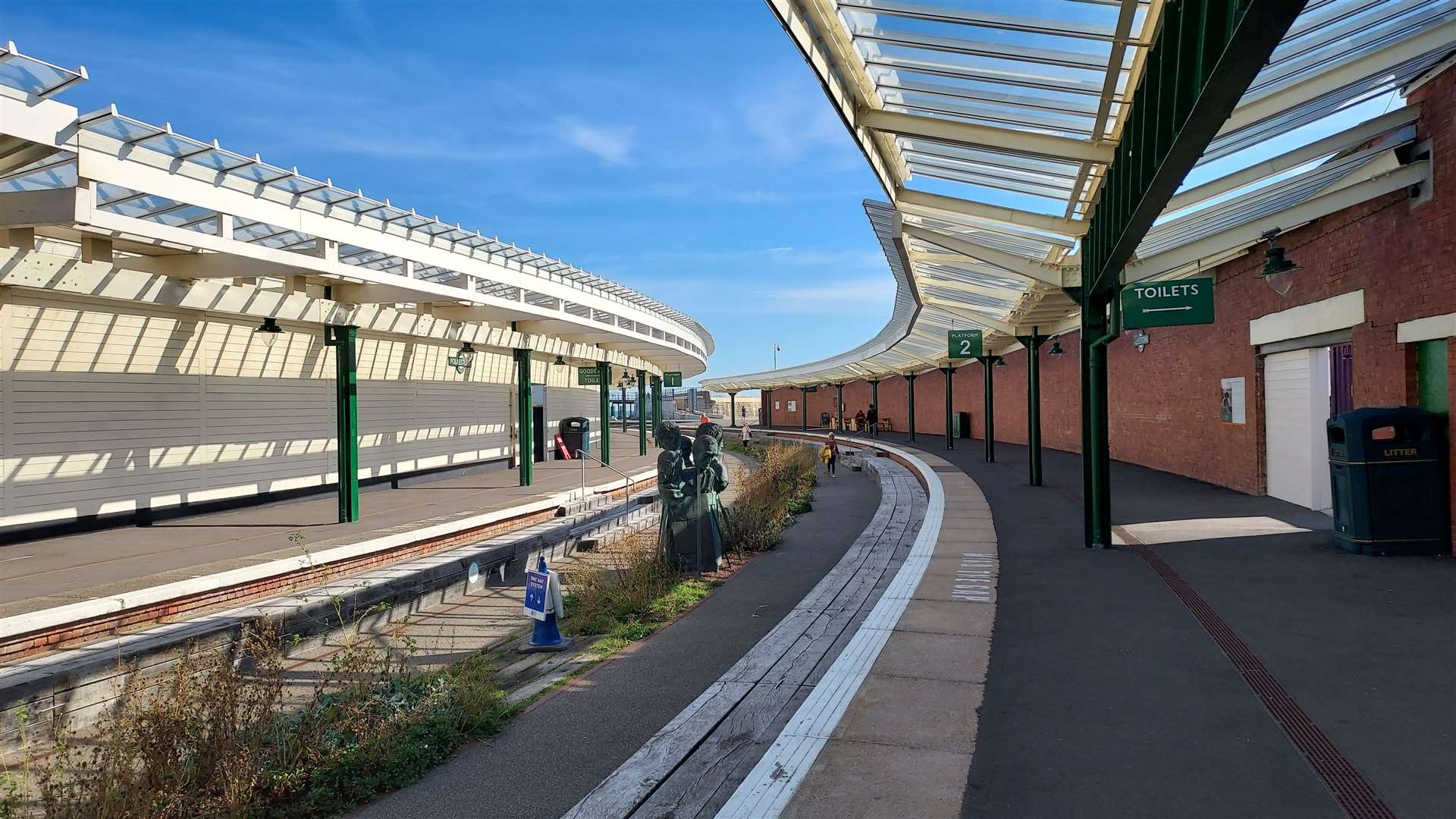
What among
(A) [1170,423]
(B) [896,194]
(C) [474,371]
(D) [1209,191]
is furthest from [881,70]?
(C) [474,371]

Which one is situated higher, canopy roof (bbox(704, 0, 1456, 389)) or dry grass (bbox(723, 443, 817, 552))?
canopy roof (bbox(704, 0, 1456, 389))

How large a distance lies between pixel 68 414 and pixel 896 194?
12482 mm

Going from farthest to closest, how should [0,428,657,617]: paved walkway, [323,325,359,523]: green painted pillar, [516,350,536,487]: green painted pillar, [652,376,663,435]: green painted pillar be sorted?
[652,376,663,435]: green painted pillar → [516,350,536,487]: green painted pillar → [323,325,359,523]: green painted pillar → [0,428,657,617]: paved walkway

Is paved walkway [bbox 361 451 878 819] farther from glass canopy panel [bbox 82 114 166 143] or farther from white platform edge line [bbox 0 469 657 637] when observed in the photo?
glass canopy panel [bbox 82 114 166 143]

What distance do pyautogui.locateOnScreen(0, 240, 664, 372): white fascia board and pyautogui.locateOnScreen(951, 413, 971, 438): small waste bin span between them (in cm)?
2304

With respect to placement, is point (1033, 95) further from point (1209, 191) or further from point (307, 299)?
point (307, 299)

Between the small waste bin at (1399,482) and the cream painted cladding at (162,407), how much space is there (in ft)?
53.7

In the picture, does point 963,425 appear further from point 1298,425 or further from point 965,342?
point 1298,425

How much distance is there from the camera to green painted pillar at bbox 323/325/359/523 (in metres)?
12.9

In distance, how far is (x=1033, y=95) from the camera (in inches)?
272

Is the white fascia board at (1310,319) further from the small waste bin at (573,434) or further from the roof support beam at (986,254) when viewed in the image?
the small waste bin at (573,434)

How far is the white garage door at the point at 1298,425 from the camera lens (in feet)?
35.3

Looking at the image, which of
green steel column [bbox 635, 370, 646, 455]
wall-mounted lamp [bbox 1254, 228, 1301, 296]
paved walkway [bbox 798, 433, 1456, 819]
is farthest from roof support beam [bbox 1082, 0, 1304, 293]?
green steel column [bbox 635, 370, 646, 455]

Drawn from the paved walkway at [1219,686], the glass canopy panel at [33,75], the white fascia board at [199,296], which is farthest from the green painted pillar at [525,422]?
the paved walkway at [1219,686]
